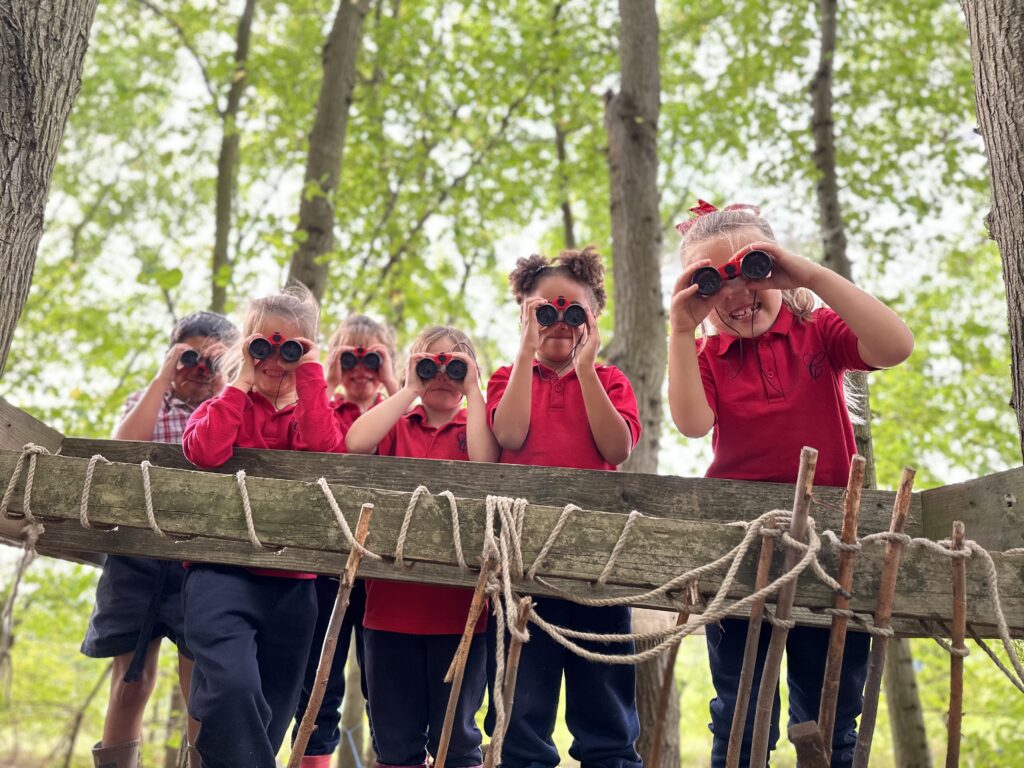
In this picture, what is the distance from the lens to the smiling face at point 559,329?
3171 mm

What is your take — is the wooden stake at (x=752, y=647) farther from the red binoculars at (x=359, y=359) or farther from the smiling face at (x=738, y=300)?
the red binoculars at (x=359, y=359)

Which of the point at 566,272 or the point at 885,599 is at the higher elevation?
the point at 566,272

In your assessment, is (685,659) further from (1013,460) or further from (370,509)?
(370,509)

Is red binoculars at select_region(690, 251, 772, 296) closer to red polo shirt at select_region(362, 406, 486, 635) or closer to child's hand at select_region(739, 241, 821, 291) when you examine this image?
child's hand at select_region(739, 241, 821, 291)

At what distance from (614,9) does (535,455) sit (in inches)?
386

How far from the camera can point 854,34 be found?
10.1m

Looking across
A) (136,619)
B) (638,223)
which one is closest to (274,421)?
(136,619)

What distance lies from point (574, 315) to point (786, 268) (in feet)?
2.72

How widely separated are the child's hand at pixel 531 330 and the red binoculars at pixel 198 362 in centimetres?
149

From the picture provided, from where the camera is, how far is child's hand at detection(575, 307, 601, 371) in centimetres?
300

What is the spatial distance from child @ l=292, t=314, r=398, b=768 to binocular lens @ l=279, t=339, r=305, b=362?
0.40 m

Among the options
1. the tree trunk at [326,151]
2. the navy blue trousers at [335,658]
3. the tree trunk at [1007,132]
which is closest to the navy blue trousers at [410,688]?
Answer: the navy blue trousers at [335,658]

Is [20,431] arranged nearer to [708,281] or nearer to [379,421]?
[379,421]

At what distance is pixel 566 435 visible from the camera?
312cm
